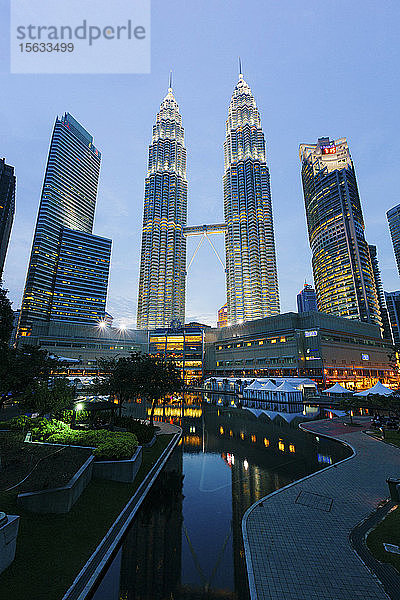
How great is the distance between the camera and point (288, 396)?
163ft

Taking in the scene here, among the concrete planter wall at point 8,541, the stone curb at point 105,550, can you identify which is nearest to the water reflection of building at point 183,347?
the stone curb at point 105,550

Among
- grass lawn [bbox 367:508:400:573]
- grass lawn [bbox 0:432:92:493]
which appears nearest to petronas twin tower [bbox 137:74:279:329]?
grass lawn [bbox 0:432:92:493]

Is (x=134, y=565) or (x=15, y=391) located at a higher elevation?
(x=15, y=391)

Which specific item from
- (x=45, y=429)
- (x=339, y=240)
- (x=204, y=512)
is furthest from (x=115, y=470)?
(x=339, y=240)

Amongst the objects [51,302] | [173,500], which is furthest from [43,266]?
[173,500]

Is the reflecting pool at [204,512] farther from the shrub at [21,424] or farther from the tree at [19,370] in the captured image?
the shrub at [21,424]

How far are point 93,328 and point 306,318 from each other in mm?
98338

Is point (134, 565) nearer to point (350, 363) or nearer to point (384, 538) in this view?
point (384, 538)

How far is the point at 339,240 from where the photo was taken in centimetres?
16725

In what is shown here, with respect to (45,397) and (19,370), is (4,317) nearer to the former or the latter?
(19,370)

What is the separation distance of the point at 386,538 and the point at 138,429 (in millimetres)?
16733

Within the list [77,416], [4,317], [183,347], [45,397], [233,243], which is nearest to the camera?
[4,317]

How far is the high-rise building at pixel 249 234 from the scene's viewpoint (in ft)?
535

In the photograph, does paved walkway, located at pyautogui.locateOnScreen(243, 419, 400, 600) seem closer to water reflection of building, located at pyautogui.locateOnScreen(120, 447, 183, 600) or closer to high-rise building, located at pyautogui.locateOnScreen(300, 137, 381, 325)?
water reflection of building, located at pyautogui.locateOnScreen(120, 447, 183, 600)
